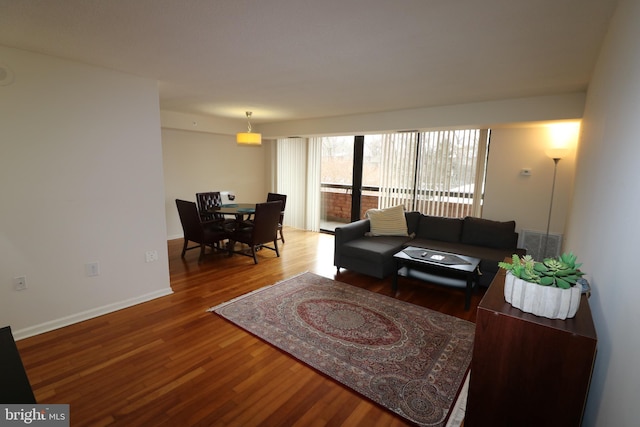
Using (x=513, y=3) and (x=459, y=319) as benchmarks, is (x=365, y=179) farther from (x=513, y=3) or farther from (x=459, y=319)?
(x=513, y=3)

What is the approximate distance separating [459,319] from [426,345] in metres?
0.69

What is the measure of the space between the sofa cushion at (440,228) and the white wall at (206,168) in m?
4.17

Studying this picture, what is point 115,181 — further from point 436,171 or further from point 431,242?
point 436,171

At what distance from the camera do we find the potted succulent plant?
4.02ft

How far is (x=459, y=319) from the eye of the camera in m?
3.10

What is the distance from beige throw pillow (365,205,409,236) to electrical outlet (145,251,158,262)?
2.89 metres

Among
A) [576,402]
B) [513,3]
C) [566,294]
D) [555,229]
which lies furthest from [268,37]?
[555,229]

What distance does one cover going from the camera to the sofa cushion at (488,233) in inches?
163

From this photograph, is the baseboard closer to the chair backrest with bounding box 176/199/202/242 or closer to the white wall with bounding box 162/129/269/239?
the chair backrest with bounding box 176/199/202/242

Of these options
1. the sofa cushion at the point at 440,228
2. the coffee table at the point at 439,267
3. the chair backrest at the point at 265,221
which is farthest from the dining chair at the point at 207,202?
the sofa cushion at the point at 440,228

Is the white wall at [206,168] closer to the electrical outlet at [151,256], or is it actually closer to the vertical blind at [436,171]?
the electrical outlet at [151,256]

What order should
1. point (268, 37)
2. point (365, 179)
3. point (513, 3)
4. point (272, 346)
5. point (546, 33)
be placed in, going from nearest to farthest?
1. point (513, 3)
2. point (546, 33)
3. point (268, 37)
4. point (272, 346)
5. point (365, 179)

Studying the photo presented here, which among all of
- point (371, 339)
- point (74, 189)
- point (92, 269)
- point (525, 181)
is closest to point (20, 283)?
point (92, 269)

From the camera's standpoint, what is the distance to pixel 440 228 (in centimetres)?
462
